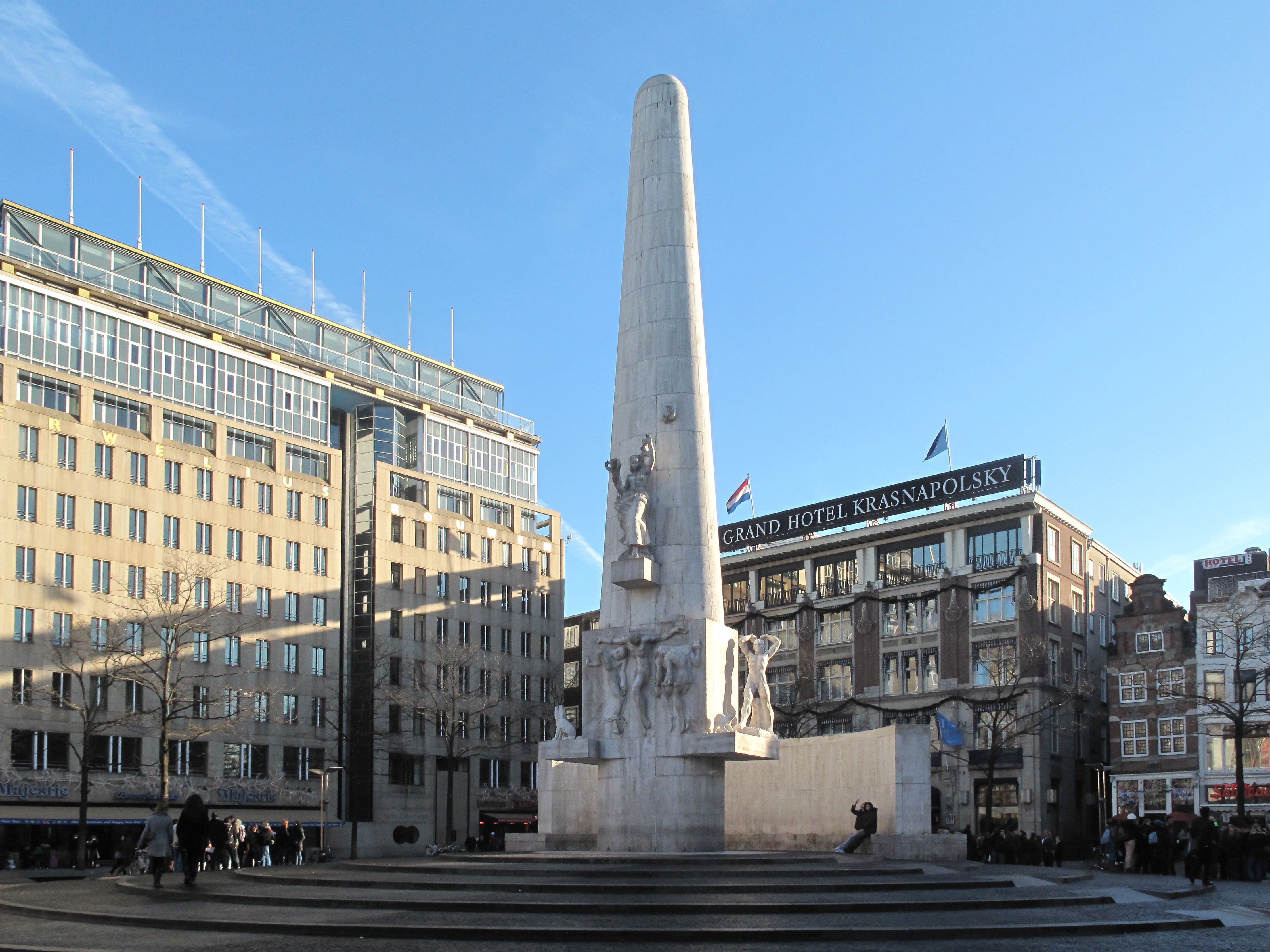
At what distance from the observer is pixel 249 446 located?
250ft

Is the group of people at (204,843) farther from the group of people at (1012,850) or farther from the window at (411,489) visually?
the window at (411,489)

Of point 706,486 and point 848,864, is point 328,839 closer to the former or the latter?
point 706,486

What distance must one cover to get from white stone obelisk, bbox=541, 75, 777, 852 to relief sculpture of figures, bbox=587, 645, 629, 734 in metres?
0.03

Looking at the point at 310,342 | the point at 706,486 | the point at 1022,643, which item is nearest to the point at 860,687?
the point at 1022,643

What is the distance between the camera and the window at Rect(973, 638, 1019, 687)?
67.9m

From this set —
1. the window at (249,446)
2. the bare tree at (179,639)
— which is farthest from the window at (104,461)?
the window at (249,446)

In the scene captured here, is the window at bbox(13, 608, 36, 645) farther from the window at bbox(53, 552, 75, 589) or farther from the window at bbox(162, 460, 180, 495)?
the window at bbox(162, 460, 180, 495)

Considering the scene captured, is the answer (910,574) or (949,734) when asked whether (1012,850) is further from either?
(910,574)

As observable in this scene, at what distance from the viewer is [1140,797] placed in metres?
70.4

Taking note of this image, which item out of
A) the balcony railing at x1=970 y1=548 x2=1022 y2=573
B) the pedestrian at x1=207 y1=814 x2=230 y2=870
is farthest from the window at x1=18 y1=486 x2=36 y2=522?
the balcony railing at x1=970 y1=548 x2=1022 y2=573

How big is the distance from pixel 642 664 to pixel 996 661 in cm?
4255

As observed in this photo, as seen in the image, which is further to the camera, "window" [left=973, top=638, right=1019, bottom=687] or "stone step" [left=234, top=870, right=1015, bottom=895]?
"window" [left=973, top=638, right=1019, bottom=687]

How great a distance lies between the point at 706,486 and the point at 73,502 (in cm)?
4318

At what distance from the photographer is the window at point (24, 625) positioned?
62500 millimetres
